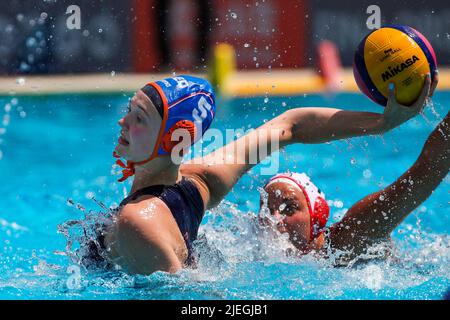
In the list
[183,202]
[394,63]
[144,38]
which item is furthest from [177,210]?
[144,38]

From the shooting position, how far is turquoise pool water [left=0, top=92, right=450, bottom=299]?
296 cm

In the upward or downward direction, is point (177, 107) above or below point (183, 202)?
above

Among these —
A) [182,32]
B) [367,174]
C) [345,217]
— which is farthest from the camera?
[182,32]

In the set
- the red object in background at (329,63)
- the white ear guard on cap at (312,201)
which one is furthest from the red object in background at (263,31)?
the white ear guard on cap at (312,201)

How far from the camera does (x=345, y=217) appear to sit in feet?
10.9

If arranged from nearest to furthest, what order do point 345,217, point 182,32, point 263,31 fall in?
point 345,217
point 182,32
point 263,31

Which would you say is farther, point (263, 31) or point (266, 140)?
point (263, 31)

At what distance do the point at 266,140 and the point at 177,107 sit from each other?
494 mm

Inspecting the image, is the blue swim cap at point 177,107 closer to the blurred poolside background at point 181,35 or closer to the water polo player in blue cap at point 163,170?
the water polo player in blue cap at point 163,170

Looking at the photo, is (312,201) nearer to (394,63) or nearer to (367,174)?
(394,63)

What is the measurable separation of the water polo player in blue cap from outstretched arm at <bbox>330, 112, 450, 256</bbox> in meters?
0.31

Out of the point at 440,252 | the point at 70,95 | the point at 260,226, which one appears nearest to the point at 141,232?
the point at 260,226

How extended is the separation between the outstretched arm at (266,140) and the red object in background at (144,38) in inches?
268

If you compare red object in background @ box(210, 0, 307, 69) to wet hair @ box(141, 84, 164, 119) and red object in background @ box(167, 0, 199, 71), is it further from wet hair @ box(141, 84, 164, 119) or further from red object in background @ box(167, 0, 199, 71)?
wet hair @ box(141, 84, 164, 119)
